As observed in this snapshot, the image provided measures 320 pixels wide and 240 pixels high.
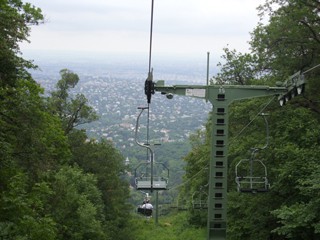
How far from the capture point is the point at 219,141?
25.8 ft

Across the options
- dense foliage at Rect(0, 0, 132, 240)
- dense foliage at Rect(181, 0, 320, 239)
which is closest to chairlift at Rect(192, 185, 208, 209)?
dense foliage at Rect(181, 0, 320, 239)

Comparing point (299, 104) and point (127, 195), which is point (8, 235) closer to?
point (299, 104)

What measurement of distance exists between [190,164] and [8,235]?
686 inches

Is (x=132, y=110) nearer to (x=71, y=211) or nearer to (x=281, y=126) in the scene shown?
(x=71, y=211)

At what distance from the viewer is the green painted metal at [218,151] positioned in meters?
7.83

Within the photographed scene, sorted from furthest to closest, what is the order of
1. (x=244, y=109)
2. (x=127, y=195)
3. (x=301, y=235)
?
(x=127, y=195) < (x=244, y=109) < (x=301, y=235)

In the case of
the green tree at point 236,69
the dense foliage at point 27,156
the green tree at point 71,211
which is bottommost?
the green tree at point 71,211

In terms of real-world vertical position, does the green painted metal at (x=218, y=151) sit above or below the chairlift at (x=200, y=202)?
above

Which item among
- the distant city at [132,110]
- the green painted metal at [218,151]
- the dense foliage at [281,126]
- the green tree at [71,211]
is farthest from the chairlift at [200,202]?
the distant city at [132,110]

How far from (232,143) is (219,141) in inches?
402

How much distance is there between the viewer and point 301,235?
496 inches

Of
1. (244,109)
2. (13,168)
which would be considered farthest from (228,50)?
(13,168)

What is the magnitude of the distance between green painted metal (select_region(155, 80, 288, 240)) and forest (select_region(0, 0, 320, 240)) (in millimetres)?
1355

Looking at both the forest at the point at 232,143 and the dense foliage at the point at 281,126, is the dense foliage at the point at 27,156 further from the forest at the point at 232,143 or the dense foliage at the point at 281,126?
the dense foliage at the point at 281,126
